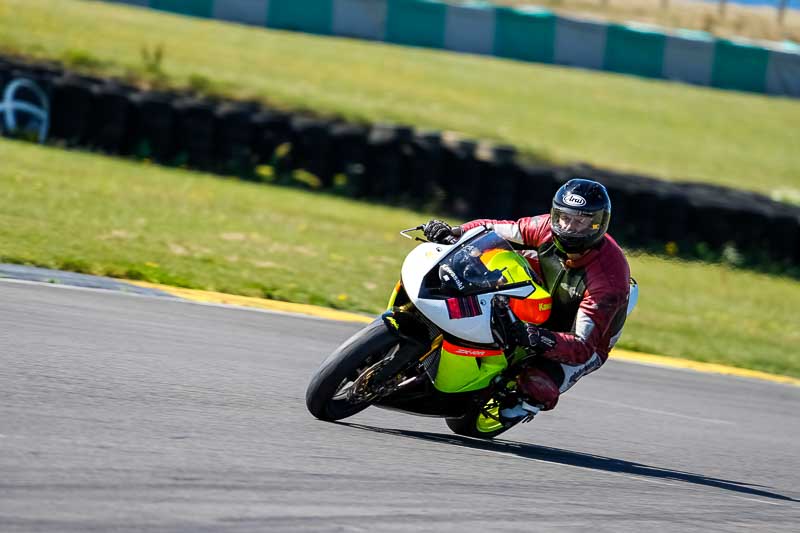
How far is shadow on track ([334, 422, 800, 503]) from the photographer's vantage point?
20.8ft

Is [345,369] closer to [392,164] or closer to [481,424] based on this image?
[481,424]

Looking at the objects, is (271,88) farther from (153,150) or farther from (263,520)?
(263,520)

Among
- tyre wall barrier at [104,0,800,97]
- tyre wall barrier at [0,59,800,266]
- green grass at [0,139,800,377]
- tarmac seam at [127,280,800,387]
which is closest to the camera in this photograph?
tarmac seam at [127,280,800,387]

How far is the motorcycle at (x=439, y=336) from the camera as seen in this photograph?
19.2 ft

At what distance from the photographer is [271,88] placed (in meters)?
21.1

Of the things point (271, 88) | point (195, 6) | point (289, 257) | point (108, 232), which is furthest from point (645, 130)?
point (108, 232)

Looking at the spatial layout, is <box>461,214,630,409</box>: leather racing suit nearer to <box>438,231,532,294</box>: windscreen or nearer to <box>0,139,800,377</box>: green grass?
<box>438,231,532,294</box>: windscreen

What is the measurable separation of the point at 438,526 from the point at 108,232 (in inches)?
315

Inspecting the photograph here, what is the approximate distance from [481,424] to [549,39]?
2484cm

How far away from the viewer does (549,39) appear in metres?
30.2

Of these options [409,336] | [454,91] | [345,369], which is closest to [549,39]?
[454,91]

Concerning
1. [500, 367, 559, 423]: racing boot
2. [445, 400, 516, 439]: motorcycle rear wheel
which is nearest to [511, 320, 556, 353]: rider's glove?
[500, 367, 559, 423]: racing boot

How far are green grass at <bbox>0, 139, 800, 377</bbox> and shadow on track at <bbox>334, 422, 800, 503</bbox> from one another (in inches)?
174

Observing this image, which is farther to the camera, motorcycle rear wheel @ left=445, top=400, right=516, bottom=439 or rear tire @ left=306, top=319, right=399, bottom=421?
motorcycle rear wheel @ left=445, top=400, right=516, bottom=439
